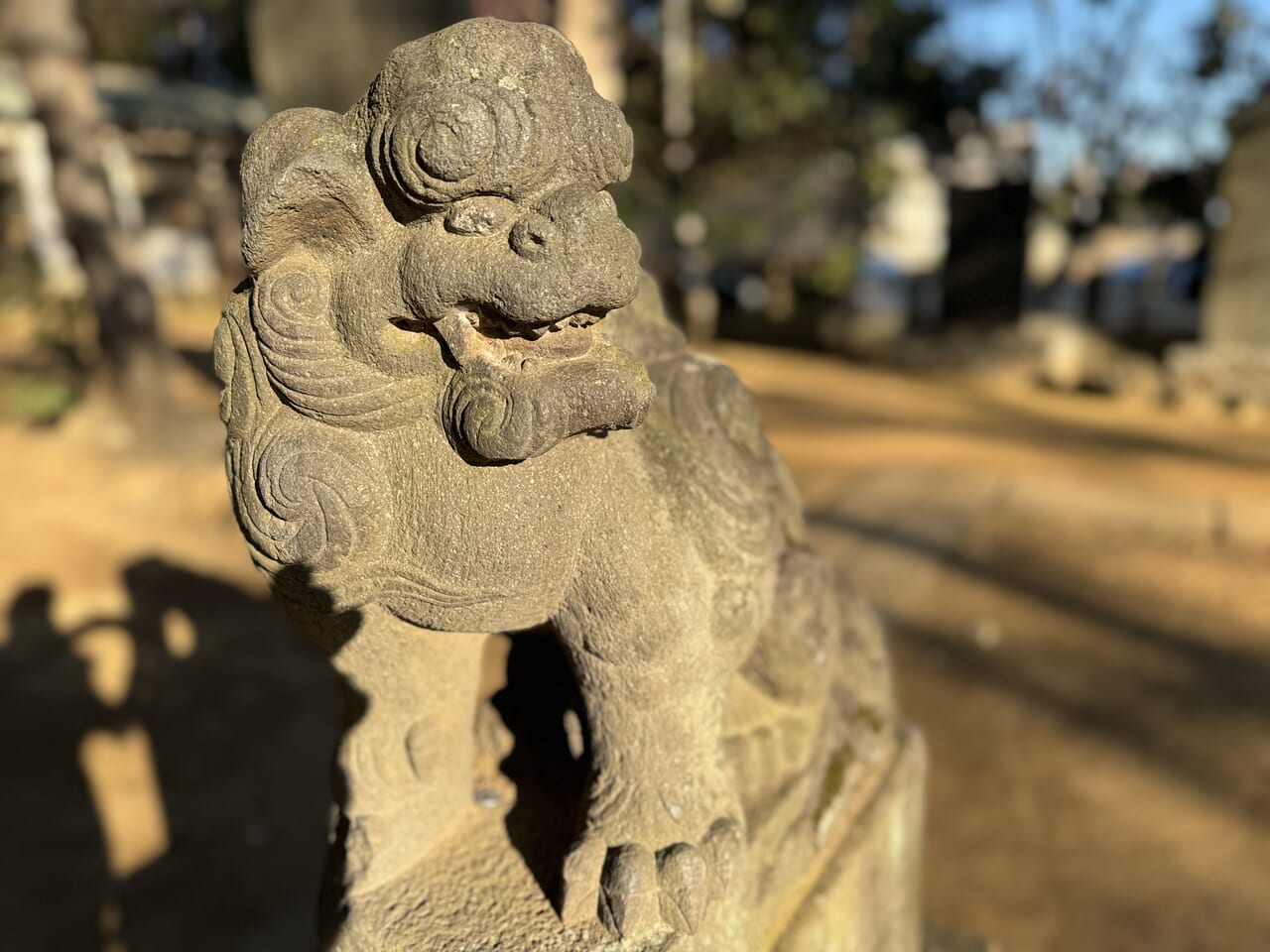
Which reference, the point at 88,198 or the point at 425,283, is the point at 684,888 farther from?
the point at 88,198

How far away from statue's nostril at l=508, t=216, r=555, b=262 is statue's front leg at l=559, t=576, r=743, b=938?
0.46m

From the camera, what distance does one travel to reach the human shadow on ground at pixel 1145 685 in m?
3.43

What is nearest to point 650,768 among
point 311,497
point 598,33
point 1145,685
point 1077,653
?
point 311,497

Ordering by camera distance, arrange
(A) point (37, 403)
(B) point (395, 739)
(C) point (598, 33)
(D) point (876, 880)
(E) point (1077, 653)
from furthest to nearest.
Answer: (C) point (598, 33)
(A) point (37, 403)
(E) point (1077, 653)
(D) point (876, 880)
(B) point (395, 739)

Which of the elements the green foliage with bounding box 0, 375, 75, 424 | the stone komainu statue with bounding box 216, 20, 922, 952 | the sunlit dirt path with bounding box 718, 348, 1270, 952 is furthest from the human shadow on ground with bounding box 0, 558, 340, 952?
the green foliage with bounding box 0, 375, 75, 424

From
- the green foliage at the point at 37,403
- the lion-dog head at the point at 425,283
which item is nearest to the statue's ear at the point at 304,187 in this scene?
the lion-dog head at the point at 425,283

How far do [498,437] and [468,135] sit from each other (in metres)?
0.32

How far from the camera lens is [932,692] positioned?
3.97 m

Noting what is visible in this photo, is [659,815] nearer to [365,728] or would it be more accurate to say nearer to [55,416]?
[365,728]

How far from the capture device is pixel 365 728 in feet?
4.70

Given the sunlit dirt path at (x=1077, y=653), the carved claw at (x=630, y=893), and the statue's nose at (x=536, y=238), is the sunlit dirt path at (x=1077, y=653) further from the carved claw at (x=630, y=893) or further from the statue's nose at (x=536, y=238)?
the statue's nose at (x=536, y=238)

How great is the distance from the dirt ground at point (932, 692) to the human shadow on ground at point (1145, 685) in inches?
0.5

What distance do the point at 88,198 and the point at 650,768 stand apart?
21.7 feet

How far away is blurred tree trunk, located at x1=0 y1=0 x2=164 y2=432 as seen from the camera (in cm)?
634
